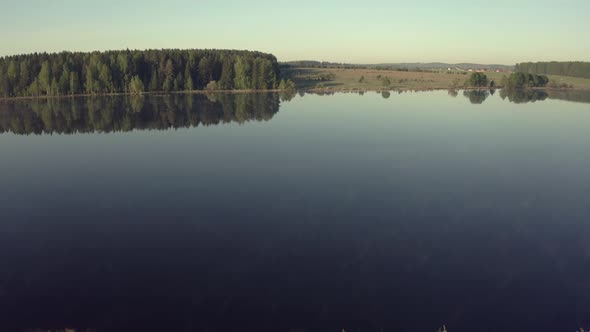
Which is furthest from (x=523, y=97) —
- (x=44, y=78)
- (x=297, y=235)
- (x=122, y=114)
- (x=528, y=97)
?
(x=44, y=78)

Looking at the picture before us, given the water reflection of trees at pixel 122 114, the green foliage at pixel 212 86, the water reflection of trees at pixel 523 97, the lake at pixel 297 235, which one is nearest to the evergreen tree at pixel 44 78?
the water reflection of trees at pixel 122 114

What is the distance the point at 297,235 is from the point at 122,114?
9102 cm

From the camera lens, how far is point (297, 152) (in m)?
61.8

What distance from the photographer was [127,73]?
6767 inches

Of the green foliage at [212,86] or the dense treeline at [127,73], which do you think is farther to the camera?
the green foliage at [212,86]

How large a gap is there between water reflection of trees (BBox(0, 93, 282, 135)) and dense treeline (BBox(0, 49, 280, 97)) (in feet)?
52.3

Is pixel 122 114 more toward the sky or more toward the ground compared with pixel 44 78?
more toward the ground

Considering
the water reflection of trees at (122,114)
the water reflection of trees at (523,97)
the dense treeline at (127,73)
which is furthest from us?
the dense treeline at (127,73)

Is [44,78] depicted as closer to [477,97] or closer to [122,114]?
[122,114]

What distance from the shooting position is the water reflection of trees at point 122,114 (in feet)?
299

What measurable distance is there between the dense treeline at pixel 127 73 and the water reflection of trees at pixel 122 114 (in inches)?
628

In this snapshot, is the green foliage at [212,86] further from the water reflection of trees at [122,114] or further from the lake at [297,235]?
the lake at [297,235]

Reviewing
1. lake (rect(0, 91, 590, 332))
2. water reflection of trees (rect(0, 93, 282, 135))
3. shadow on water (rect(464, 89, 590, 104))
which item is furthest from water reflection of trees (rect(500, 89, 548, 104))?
water reflection of trees (rect(0, 93, 282, 135))

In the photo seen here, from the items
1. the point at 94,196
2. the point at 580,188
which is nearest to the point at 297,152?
the point at 94,196
